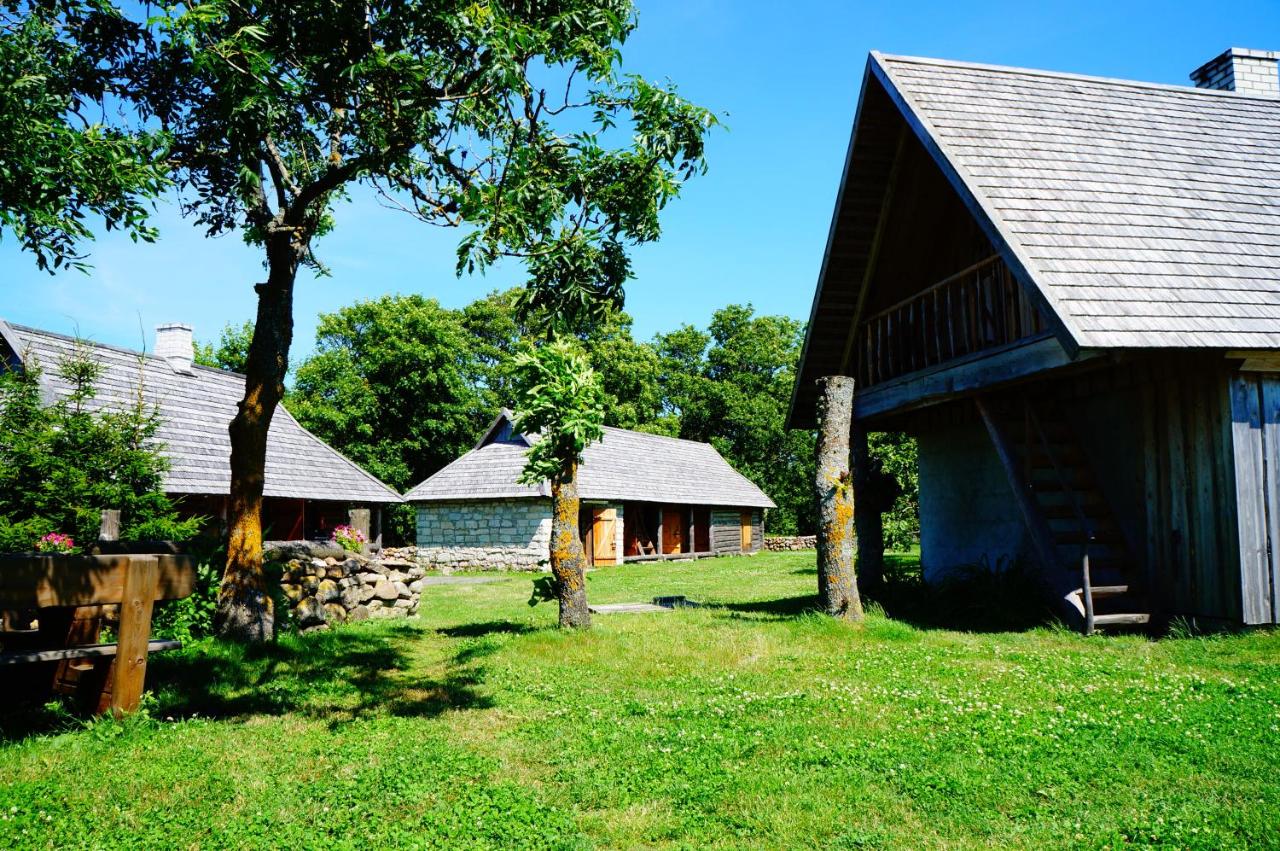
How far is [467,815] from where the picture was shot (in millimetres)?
4066

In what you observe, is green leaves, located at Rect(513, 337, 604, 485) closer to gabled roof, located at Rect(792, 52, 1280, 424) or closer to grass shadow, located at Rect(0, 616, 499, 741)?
grass shadow, located at Rect(0, 616, 499, 741)

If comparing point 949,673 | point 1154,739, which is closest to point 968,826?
point 1154,739

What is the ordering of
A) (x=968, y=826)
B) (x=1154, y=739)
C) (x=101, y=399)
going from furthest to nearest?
(x=101, y=399)
(x=1154, y=739)
(x=968, y=826)

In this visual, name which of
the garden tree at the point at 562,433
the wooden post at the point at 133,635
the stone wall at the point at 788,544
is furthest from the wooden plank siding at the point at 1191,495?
the stone wall at the point at 788,544

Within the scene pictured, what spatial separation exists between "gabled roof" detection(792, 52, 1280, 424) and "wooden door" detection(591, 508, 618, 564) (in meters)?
15.7

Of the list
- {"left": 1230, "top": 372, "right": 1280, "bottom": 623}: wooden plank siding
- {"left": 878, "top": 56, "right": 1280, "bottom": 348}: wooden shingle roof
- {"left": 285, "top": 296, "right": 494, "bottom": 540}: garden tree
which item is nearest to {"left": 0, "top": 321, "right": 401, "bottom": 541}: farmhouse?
{"left": 878, "top": 56, "right": 1280, "bottom": 348}: wooden shingle roof

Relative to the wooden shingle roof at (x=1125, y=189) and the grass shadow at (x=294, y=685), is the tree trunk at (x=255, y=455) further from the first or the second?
the wooden shingle roof at (x=1125, y=189)

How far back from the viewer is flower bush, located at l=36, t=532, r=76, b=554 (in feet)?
32.5

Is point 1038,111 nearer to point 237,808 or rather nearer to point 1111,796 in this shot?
point 1111,796

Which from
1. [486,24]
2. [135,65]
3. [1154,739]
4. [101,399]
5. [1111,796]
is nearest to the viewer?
[1111,796]

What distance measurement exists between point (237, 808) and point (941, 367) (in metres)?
Answer: 9.55

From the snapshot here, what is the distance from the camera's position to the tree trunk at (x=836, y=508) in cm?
977

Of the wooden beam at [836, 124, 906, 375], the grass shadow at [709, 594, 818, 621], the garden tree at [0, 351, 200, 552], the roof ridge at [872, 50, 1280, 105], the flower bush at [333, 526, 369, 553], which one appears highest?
the roof ridge at [872, 50, 1280, 105]

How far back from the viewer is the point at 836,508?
32.4 ft
